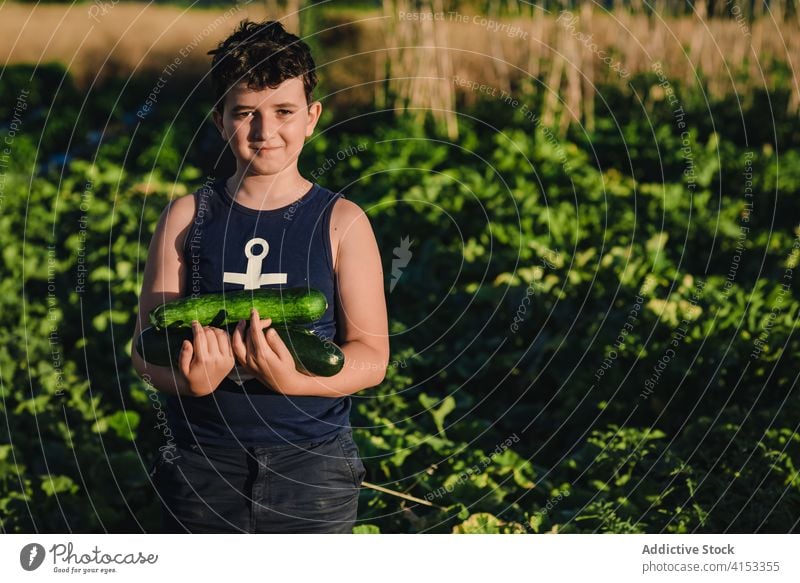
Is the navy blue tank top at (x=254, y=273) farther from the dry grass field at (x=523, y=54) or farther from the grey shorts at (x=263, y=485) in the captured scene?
the dry grass field at (x=523, y=54)

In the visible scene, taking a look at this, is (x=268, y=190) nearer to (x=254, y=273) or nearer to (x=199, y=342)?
(x=254, y=273)

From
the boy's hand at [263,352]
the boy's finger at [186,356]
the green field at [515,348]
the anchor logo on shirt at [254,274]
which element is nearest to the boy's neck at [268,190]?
the anchor logo on shirt at [254,274]

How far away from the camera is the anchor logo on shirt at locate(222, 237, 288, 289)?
2984 millimetres

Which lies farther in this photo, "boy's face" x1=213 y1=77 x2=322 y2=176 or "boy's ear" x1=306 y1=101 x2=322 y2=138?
"boy's ear" x1=306 y1=101 x2=322 y2=138

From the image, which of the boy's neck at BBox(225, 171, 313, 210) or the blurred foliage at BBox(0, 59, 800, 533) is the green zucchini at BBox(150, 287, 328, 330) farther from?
the blurred foliage at BBox(0, 59, 800, 533)

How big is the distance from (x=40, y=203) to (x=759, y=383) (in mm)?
9549

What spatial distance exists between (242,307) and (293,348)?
0.24m

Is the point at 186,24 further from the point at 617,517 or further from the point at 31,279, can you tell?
the point at 617,517

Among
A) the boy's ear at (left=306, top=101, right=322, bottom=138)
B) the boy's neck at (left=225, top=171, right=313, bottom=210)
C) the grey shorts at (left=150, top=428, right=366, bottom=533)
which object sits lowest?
the grey shorts at (left=150, top=428, right=366, bottom=533)

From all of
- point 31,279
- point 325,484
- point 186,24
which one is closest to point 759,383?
point 325,484

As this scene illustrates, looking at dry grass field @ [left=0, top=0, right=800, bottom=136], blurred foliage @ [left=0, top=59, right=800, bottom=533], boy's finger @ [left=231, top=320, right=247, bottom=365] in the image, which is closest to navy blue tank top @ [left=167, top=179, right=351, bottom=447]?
boy's finger @ [left=231, top=320, right=247, bottom=365]
